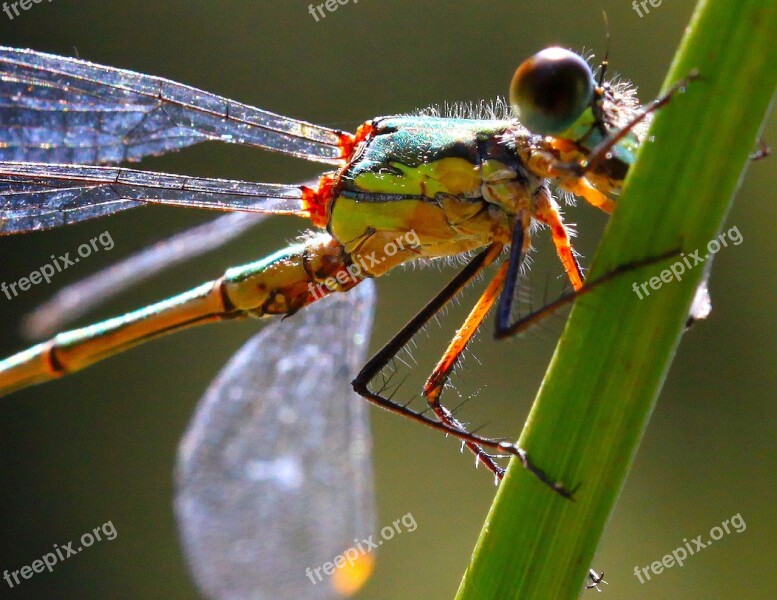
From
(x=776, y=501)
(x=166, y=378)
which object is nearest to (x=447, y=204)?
(x=776, y=501)

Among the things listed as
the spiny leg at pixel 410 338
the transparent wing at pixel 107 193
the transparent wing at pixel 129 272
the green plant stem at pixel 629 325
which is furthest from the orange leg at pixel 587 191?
the transparent wing at pixel 129 272

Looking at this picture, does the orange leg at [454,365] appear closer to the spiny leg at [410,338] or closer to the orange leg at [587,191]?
the spiny leg at [410,338]

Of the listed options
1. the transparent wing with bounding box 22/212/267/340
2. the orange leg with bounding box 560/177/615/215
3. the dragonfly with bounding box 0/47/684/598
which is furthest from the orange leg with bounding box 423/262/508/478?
the transparent wing with bounding box 22/212/267/340

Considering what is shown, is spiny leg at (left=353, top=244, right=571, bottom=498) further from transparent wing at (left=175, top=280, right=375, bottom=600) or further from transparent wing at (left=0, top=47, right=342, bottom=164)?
transparent wing at (left=175, top=280, right=375, bottom=600)

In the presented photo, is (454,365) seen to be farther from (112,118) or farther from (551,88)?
(112,118)

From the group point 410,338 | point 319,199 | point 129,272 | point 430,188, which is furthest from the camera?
point 129,272

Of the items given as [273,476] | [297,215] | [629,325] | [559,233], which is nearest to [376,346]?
[273,476]

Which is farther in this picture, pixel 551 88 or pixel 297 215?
pixel 297 215
